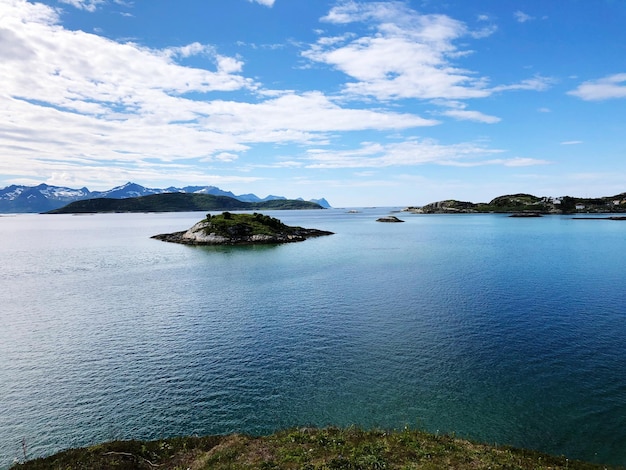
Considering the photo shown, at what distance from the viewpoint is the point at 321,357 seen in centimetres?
4303

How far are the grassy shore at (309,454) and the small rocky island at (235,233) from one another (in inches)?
5460

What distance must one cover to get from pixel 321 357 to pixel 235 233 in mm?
132172

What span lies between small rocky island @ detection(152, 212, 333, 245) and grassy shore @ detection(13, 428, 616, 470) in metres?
139

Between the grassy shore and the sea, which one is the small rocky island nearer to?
the sea

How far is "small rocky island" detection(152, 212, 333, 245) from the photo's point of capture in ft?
543

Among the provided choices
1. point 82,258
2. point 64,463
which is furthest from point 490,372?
point 82,258

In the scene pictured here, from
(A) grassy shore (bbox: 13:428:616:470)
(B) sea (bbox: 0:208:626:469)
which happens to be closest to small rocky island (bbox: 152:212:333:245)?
(B) sea (bbox: 0:208:626:469)

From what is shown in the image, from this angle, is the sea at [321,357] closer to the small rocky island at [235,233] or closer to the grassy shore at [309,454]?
the grassy shore at [309,454]

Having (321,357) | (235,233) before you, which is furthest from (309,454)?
(235,233)

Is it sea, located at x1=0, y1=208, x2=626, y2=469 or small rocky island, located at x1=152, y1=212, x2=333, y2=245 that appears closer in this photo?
sea, located at x1=0, y1=208, x2=626, y2=469

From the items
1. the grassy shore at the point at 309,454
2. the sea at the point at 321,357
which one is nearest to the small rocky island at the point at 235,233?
the sea at the point at 321,357

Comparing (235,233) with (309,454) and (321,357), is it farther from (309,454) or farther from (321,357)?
(309,454)

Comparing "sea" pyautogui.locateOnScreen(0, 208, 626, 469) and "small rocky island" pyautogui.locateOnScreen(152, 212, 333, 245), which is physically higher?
"small rocky island" pyautogui.locateOnScreen(152, 212, 333, 245)

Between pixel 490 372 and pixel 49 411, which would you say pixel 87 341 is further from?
pixel 490 372
